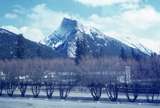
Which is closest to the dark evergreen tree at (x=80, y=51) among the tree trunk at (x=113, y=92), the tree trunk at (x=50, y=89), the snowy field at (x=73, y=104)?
the tree trunk at (x=50, y=89)

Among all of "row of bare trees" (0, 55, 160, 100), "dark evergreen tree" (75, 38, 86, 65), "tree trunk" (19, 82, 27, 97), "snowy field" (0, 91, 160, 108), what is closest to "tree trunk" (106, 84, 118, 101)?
"snowy field" (0, 91, 160, 108)

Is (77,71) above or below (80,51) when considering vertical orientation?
below

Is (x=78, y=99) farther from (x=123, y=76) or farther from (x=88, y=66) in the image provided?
(x=88, y=66)

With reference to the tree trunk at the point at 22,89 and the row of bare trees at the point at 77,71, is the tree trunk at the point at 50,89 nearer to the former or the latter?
the row of bare trees at the point at 77,71

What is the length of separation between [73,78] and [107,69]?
1200 centimetres

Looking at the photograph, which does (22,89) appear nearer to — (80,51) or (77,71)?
(77,71)

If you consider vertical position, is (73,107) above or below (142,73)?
below

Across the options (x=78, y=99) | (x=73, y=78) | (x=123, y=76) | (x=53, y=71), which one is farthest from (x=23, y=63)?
(x=78, y=99)

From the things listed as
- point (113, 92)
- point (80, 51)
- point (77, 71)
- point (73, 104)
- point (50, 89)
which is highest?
point (80, 51)

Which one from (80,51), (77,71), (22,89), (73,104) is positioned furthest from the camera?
(80,51)

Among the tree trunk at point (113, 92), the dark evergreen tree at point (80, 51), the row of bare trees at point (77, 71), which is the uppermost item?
the dark evergreen tree at point (80, 51)

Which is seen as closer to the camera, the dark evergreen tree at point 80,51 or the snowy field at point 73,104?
the snowy field at point 73,104

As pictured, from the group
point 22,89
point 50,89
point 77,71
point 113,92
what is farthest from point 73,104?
point 77,71

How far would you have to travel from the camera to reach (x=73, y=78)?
316 ft
